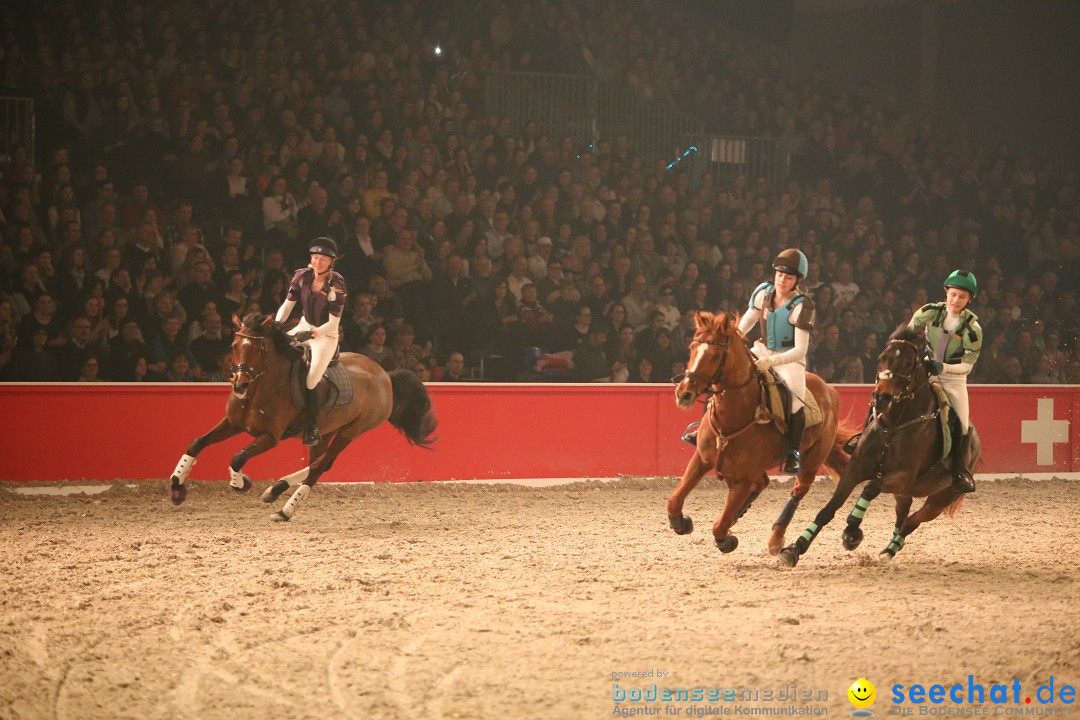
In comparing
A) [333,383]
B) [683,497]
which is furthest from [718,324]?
[333,383]

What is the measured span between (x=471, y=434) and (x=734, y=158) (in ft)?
30.3

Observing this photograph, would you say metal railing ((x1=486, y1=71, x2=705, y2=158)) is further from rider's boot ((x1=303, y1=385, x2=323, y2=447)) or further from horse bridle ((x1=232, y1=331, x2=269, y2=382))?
horse bridle ((x1=232, y1=331, x2=269, y2=382))

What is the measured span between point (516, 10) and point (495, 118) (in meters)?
3.17

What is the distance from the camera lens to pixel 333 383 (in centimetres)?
991

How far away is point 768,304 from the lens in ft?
25.6

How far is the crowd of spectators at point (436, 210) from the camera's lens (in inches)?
496

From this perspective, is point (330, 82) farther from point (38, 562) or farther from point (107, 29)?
point (38, 562)

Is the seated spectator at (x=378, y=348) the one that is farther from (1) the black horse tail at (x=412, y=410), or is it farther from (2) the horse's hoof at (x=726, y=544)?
(2) the horse's hoof at (x=726, y=544)

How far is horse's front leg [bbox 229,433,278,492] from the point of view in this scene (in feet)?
29.5

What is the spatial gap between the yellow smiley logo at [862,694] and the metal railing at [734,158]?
14951mm

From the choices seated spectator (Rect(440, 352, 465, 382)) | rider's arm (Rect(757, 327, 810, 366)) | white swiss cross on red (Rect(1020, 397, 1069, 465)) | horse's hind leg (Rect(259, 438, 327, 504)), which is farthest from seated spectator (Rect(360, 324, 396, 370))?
white swiss cross on red (Rect(1020, 397, 1069, 465))

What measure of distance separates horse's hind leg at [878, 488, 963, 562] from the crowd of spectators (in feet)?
21.4

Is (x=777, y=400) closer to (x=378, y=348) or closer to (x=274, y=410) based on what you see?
(x=274, y=410)

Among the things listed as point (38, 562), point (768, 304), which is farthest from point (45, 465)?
point (768, 304)
